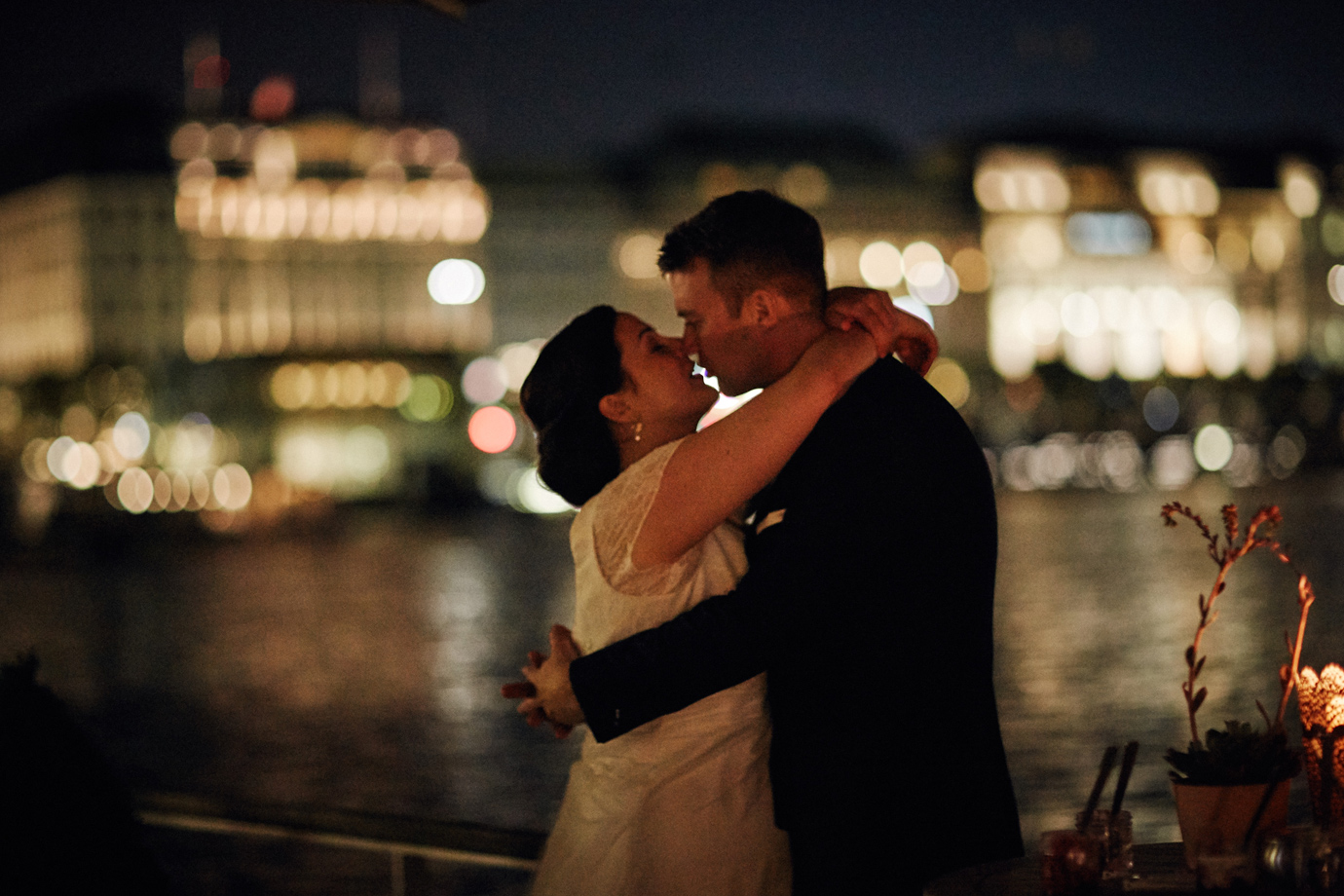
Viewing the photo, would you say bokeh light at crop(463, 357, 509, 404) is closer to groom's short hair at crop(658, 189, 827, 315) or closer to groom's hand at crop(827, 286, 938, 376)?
groom's hand at crop(827, 286, 938, 376)

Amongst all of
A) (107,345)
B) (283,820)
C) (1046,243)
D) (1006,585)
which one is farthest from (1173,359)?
(283,820)

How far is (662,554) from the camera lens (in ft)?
7.29

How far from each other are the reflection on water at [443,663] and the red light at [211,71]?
55.7m

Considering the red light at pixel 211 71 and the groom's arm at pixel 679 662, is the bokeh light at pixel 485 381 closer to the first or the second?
the red light at pixel 211 71

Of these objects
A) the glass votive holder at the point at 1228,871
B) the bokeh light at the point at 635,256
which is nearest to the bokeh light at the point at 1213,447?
the bokeh light at the point at 635,256

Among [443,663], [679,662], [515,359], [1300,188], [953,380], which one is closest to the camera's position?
[679,662]

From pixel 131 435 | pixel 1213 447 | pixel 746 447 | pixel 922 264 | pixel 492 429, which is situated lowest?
pixel 1213 447

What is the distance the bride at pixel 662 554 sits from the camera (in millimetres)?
2174

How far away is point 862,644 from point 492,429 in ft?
244

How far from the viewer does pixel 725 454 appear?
2.17 meters

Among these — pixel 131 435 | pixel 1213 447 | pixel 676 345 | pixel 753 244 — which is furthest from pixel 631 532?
pixel 131 435

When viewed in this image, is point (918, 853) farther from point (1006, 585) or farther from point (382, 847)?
point (1006, 585)

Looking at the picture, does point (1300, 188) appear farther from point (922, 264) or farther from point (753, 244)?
point (753, 244)

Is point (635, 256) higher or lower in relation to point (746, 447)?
higher
